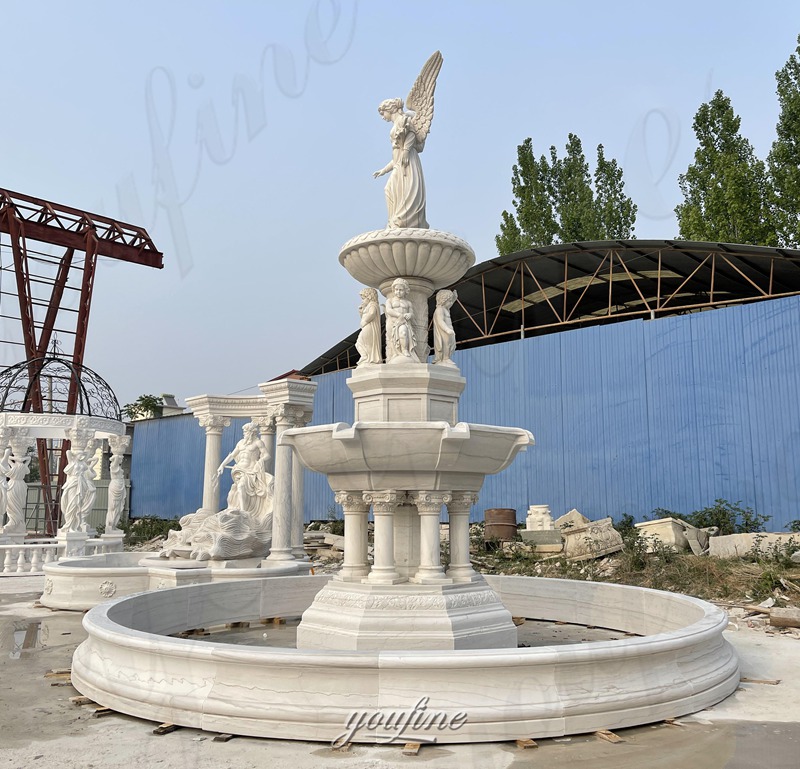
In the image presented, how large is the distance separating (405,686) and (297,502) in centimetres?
1003

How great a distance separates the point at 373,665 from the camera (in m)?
4.79

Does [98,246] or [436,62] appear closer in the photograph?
[436,62]

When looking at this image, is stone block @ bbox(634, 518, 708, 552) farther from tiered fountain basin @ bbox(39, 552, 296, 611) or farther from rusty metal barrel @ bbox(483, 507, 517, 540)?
tiered fountain basin @ bbox(39, 552, 296, 611)

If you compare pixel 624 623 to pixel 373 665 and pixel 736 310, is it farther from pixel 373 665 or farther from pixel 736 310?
pixel 736 310

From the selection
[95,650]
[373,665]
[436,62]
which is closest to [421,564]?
[373,665]

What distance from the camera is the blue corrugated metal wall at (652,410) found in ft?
55.2

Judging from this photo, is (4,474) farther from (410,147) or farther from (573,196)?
(573,196)

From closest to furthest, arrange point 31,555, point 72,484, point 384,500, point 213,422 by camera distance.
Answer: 1. point 384,500
2. point 213,422
3. point 72,484
4. point 31,555

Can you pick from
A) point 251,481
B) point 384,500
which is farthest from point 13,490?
point 384,500

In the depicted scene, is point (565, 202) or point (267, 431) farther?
point (565, 202)

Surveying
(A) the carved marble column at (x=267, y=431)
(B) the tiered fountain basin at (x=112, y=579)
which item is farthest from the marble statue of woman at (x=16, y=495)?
(A) the carved marble column at (x=267, y=431)

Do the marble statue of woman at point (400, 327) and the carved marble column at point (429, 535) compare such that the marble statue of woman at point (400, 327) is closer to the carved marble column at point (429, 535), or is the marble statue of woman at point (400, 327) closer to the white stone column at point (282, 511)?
A: the carved marble column at point (429, 535)

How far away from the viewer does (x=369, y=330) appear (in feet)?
26.5

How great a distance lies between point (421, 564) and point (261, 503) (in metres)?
8.56
